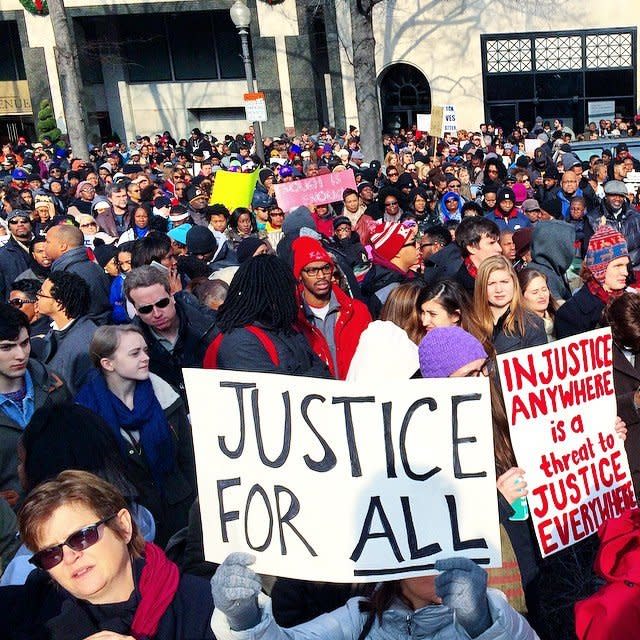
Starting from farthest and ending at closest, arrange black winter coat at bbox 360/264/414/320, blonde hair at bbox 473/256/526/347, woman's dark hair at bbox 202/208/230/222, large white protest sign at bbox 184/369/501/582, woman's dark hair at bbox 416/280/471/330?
1. woman's dark hair at bbox 202/208/230/222
2. black winter coat at bbox 360/264/414/320
3. blonde hair at bbox 473/256/526/347
4. woman's dark hair at bbox 416/280/471/330
5. large white protest sign at bbox 184/369/501/582

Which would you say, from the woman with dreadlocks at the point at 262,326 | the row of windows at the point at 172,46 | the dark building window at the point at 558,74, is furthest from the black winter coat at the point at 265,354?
the row of windows at the point at 172,46

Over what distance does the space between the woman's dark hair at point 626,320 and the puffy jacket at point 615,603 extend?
1565 millimetres

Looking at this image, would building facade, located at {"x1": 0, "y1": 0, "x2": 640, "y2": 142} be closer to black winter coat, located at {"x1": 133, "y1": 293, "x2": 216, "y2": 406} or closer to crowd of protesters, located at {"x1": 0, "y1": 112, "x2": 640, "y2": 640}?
crowd of protesters, located at {"x1": 0, "y1": 112, "x2": 640, "y2": 640}

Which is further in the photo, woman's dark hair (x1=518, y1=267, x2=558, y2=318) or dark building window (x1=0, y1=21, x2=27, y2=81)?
dark building window (x1=0, y1=21, x2=27, y2=81)

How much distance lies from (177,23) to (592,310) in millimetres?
29092

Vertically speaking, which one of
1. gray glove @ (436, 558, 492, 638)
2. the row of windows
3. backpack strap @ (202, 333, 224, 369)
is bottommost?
gray glove @ (436, 558, 492, 638)

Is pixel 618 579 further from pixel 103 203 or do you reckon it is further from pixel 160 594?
pixel 103 203

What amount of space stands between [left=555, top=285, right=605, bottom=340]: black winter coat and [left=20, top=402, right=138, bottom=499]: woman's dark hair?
9.05 ft

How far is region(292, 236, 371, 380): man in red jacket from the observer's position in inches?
173

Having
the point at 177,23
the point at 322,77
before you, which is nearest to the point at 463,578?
the point at 322,77

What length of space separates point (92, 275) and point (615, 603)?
14.0 ft

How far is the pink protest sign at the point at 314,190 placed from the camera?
9516mm

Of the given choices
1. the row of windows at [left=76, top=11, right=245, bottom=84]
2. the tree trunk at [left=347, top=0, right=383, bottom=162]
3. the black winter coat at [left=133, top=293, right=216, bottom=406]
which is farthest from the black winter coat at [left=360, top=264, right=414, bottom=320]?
the row of windows at [left=76, top=11, right=245, bottom=84]

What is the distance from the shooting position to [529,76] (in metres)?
27.2
